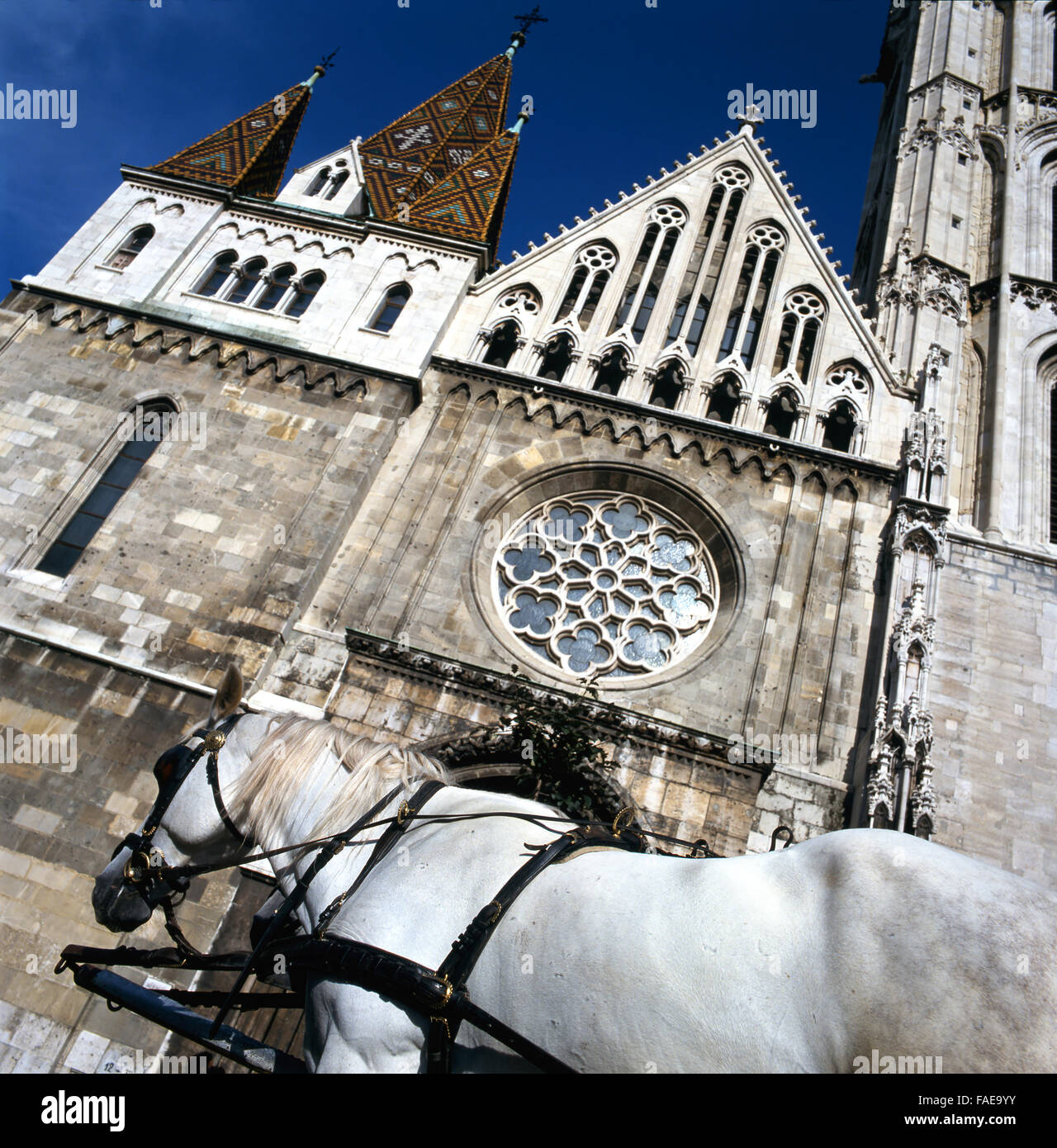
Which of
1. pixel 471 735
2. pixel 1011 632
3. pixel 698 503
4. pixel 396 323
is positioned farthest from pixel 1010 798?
pixel 396 323

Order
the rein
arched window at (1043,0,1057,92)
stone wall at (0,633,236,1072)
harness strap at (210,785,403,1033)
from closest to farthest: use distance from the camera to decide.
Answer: the rein < harness strap at (210,785,403,1033) < stone wall at (0,633,236,1072) < arched window at (1043,0,1057,92)

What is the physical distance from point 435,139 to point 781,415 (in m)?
12.1

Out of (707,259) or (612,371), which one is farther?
(707,259)

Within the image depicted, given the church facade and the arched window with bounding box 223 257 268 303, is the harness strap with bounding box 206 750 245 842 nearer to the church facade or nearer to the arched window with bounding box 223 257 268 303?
the church facade

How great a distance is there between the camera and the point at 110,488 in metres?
11.7

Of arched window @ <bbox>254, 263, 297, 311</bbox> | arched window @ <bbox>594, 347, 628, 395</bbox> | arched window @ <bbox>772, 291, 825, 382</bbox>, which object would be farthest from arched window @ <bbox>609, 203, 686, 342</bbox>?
arched window @ <bbox>254, 263, 297, 311</bbox>

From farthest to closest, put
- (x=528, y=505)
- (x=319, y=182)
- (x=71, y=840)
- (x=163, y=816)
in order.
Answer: (x=319, y=182) → (x=528, y=505) → (x=71, y=840) → (x=163, y=816)

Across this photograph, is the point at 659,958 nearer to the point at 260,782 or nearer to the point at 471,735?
the point at 260,782

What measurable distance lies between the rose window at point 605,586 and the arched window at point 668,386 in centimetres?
202

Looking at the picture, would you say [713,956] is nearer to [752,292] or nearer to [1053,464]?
[752,292]

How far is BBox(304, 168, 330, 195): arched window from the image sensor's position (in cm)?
1602

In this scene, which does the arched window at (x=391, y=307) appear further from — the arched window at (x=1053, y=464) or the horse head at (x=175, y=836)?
the arched window at (x=1053, y=464)

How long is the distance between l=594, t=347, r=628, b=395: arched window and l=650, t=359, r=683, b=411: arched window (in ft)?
1.83

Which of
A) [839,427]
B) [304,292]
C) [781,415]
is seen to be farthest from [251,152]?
[839,427]
